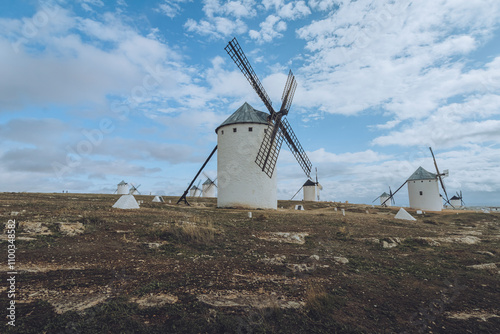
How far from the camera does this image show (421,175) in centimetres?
4494

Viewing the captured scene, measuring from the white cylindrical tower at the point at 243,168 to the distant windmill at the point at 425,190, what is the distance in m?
33.4

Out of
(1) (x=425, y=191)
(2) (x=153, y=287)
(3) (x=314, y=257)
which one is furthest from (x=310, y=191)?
(2) (x=153, y=287)

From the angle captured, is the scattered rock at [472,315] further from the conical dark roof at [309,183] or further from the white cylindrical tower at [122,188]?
the white cylindrical tower at [122,188]

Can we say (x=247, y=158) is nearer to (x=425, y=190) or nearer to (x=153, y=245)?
(x=153, y=245)

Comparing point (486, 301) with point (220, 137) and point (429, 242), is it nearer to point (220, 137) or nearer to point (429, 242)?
point (429, 242)

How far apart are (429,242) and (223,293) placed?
11061 millimetres

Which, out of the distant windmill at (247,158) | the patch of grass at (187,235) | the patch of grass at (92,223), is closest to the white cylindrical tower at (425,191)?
the distant windmill at (247,158)

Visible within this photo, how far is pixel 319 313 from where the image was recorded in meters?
4.59

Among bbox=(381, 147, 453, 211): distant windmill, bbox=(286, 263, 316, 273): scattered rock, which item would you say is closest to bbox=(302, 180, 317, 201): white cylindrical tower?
bbox=(381, 147, 453, 211): distant windmill

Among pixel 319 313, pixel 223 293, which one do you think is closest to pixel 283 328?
pixel 319 313

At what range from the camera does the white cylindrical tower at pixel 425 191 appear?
143ft

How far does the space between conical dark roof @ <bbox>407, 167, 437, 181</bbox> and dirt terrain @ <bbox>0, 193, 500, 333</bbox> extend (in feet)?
130

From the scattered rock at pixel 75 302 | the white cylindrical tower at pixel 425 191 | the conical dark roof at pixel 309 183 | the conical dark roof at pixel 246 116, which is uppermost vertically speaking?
the conical dark roof at pixel 246 116

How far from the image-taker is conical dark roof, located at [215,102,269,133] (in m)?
25.0
